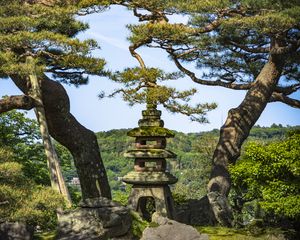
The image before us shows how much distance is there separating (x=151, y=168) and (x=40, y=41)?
3926mm

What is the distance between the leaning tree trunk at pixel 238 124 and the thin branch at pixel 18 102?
5.33 meters

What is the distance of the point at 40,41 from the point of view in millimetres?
9797

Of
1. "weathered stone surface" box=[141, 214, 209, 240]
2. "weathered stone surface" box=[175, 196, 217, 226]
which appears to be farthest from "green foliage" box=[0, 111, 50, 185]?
"weathered stone surface" box=[141, 214, 209, 240]

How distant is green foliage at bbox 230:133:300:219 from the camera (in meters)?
9.82

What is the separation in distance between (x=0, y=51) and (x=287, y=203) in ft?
20.5

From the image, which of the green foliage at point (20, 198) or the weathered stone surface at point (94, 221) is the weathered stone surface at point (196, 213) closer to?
the weathered stone surface at point (94, 221)

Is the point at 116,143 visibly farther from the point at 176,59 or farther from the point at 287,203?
the point at 287,203

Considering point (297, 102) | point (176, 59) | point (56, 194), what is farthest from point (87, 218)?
point (297, 102)

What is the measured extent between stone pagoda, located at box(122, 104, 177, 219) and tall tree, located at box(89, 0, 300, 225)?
1.84 m

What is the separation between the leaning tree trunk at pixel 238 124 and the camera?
13.5 m

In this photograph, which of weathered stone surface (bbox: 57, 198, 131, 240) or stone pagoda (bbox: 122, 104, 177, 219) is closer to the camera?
weathered stone surface (bbox: 57, 198, 131, 240)

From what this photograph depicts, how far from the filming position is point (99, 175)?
13305 millimetres

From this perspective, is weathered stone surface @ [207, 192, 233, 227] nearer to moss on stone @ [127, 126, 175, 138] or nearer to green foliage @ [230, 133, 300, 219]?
green foliage @ [230, 133, 300, 219]

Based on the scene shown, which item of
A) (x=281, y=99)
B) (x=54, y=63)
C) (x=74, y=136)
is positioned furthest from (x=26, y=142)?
(x=281, y=99)
